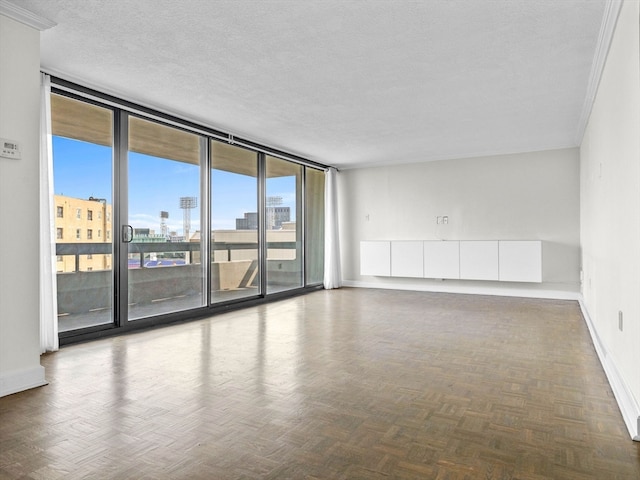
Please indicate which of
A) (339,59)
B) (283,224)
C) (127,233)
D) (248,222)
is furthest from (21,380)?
(283,224)

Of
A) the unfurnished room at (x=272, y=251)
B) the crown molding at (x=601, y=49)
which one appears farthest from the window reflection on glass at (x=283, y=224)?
the crown molding at (x=601, y=49)

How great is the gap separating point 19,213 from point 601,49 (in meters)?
4.53

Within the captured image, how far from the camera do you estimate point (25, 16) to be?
294 centimetres

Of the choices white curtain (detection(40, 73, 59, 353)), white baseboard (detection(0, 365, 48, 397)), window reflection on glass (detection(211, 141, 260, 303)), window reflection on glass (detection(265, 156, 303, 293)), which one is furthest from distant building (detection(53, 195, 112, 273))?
window reflection on glass (detection(265, 156, 303, 293))

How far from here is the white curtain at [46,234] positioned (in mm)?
3807

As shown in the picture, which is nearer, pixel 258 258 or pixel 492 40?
pixel 492 40

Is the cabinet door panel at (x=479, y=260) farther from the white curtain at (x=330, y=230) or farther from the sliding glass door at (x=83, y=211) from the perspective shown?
the sliding glass door at (x=83, y=211)

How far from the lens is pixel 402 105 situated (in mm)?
4859

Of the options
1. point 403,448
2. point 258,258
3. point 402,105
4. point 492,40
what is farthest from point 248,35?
point 258,258

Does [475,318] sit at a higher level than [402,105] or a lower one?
lower

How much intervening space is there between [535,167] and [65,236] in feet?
22.8

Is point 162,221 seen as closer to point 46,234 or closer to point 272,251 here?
point 46,234

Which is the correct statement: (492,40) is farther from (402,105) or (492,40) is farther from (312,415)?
(312,415)

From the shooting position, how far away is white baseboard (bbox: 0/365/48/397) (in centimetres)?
284
